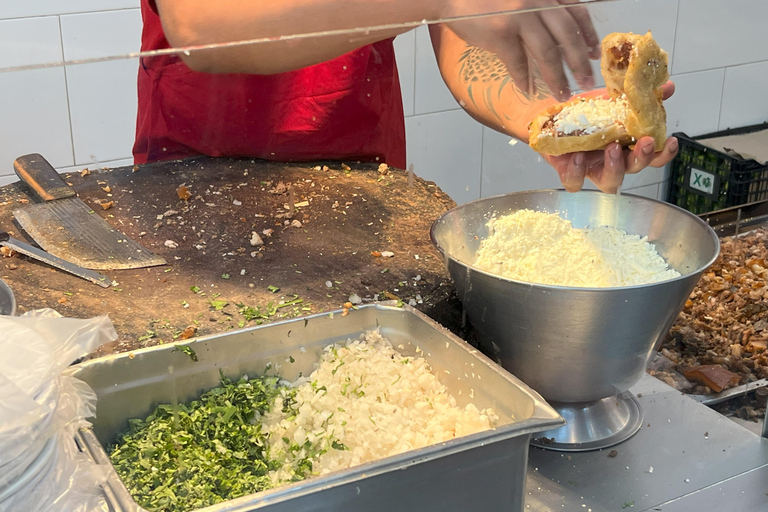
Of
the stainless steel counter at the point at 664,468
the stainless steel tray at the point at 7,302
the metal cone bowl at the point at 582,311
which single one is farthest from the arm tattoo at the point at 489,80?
the stainless steel tray at the point at 7,302

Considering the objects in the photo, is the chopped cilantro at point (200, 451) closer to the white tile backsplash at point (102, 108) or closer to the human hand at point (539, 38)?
the white tile backsplash at point (102, 108)

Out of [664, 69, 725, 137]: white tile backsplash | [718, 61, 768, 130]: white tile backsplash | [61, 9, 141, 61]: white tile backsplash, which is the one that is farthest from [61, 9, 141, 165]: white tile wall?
[718, 61, 768, 130]: white tile backsplash

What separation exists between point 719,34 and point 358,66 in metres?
0.36

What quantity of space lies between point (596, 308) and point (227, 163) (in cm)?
45

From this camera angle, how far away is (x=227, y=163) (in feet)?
2.88

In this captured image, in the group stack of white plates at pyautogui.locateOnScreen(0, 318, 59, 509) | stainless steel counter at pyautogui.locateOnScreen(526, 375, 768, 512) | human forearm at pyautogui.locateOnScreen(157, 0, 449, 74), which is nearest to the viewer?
stack of white plates at pyautogui.locateOnScreen(0, 318, 59, 509)

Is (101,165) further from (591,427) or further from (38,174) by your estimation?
(591,427)

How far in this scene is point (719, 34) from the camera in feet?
2.43

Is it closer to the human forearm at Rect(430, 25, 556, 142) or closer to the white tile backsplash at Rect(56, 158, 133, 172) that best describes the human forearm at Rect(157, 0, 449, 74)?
the human forearm at Rect(430, 25, 556, 142)

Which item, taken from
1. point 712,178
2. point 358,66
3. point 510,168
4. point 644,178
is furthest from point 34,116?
point 712,178

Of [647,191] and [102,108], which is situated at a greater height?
[102,108]

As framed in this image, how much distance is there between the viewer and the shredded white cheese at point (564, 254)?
700 millimetres

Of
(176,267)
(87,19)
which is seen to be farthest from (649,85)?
(87,19)

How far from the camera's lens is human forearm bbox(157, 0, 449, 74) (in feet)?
1.98
